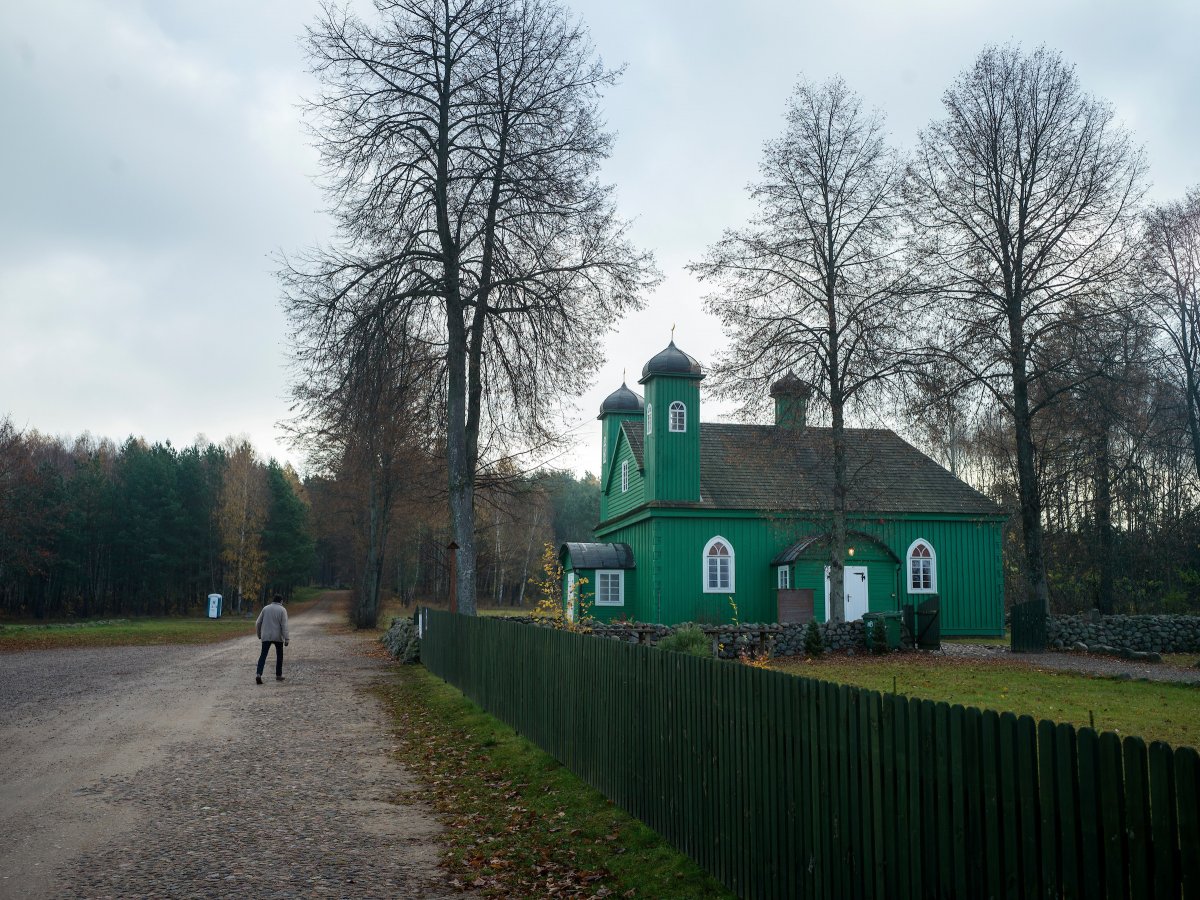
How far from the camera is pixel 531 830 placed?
803 cm

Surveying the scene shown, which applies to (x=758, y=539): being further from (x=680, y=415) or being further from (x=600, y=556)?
(x=600, y=556)

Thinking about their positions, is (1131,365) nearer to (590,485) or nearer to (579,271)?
(579,271)

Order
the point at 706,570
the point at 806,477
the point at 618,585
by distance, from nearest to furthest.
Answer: the point at 706,570 → the point at 618,585 → the point at 806,477

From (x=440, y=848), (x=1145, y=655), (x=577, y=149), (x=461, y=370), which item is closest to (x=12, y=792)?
(x=440, y=848)

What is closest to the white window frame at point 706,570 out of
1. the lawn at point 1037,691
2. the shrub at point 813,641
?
the shrub at point 813,641

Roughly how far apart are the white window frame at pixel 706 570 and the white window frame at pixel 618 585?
11.0 ft

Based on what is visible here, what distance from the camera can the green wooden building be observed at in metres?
31.4

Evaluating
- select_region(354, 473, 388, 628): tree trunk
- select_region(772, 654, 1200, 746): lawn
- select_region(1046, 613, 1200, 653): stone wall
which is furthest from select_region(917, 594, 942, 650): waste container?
select_region(354, 473, 388, 628): tree trunk

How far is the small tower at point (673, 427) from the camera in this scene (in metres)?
31.9

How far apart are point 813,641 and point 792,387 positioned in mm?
6614

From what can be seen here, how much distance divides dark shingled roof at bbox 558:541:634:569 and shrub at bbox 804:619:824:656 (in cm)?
1024

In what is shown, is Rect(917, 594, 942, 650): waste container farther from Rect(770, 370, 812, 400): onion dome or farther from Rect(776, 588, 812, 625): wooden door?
Rect(770, 370, 812, 400): onion dome

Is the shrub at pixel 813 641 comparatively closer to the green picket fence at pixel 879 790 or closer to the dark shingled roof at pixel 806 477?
the dark shingled roof at pixel 806 477

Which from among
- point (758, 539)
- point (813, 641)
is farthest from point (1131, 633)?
point (758, 539)
